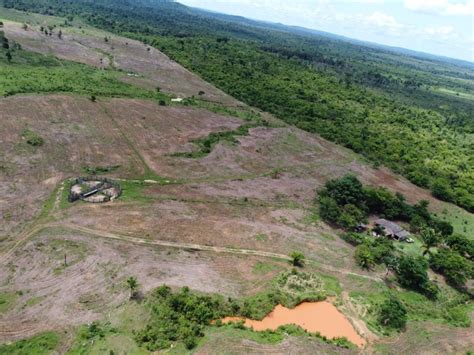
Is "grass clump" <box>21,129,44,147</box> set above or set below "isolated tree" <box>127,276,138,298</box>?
below

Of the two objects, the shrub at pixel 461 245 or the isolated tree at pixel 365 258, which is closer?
the isolated tree at pixel 365 258

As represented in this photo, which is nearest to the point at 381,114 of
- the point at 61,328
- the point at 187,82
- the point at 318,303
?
the point at 187,82

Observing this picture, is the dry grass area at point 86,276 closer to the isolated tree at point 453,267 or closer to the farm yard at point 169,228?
the farm yard at point 169,228

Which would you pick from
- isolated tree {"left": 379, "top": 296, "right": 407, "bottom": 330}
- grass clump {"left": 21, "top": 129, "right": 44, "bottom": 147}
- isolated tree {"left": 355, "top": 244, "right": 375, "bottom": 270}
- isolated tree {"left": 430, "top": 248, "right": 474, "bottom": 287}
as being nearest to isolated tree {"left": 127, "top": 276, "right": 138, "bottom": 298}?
isolated tree {"left": 379, "top": 296, "right": 407, "bottom": 330}

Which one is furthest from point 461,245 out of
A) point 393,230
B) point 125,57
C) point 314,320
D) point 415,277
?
point 125,57

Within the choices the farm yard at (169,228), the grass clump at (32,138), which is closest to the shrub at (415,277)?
the farm yard at (169,228)

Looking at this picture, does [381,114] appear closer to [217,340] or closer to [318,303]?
[318,303]

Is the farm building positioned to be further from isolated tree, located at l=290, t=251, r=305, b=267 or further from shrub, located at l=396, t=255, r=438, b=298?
Answer: isolated tree, located at l=290, t=251, r=305, b=267

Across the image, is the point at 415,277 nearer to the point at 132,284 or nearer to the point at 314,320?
the point at 314,320
